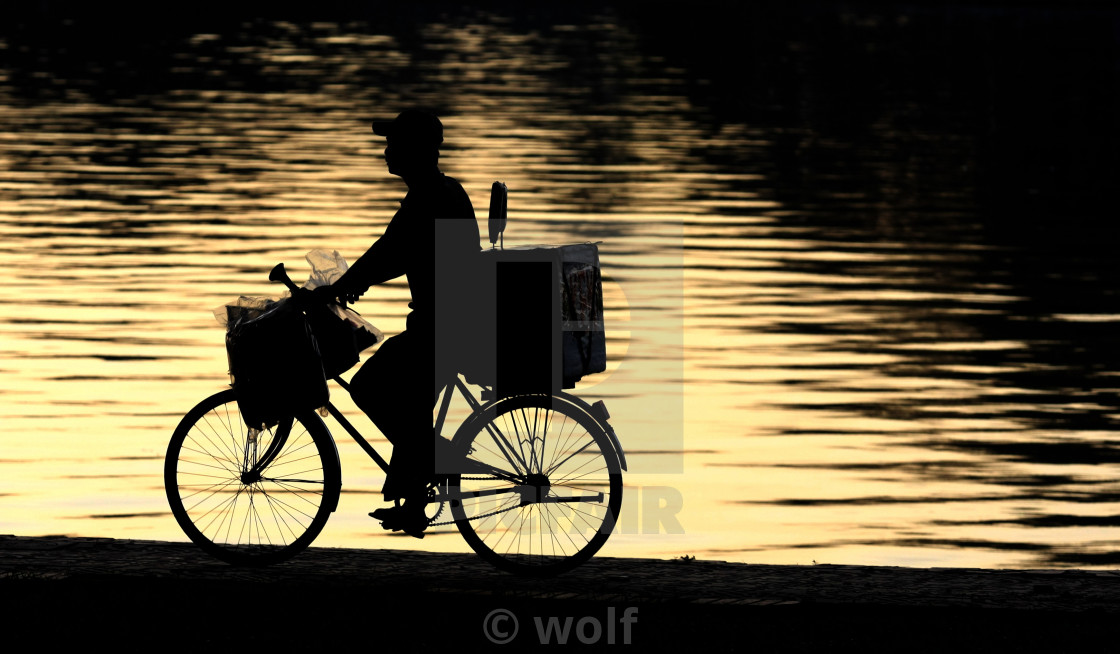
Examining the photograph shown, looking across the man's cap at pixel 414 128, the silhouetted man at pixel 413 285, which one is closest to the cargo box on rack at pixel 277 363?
the silhouetted man at pixel 413 285

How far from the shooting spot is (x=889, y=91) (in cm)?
3862

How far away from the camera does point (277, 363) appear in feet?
23.2

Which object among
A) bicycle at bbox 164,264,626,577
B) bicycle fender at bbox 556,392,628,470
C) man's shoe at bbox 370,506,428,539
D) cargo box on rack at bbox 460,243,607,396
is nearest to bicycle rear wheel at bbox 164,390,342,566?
bicycle at bbox 164,264,626,577

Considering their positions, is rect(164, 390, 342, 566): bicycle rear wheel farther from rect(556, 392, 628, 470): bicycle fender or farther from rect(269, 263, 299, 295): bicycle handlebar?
rect(556, 392, 628, 470): bicycle fender

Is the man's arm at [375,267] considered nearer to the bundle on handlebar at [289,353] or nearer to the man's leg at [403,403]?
the bundle on handlebar at [289,353]

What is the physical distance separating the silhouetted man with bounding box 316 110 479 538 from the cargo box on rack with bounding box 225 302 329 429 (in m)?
0.18

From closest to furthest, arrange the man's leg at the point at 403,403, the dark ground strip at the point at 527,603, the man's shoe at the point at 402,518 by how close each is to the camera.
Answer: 1. the dark ground strip at the point at 527,603
2. the man's leg at the point at 403,403
3. the man's shoe at the point at 402,518

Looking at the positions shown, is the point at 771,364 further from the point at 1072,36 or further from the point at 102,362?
the point at 1072,36

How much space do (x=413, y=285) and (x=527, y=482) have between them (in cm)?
82

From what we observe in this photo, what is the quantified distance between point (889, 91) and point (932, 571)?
3212 centimetres

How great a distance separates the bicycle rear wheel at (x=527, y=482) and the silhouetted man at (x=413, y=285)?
17 cm

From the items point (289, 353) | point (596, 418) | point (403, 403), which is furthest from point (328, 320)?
point (596, 418)

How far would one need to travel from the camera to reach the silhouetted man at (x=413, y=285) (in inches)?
270

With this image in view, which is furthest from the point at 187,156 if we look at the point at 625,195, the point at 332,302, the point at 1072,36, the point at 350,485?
the point at 1072,36
